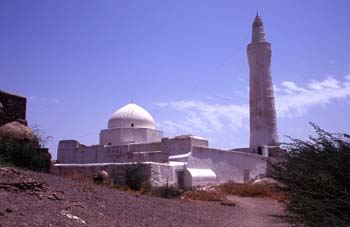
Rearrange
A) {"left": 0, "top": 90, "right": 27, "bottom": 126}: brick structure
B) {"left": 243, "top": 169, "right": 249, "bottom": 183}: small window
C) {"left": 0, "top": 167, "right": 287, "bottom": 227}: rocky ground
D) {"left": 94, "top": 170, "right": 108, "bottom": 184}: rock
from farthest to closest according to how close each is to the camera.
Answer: {"left": 243, "top": 169, "right": 249, "bottom": 183}: small window, {"left": 94, "top": 170, "right": 108, "bottom": 184}: rock, {"left": 0, "top": 90, "right": 27, "bottom": 126}: brick structure, {"left": 0, "top": 167, "right": 287, "bottom": 227}: rocky ground

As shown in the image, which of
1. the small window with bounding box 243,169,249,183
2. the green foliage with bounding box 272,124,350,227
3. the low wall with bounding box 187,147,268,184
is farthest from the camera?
the small window with bounding box 243,169,249,183

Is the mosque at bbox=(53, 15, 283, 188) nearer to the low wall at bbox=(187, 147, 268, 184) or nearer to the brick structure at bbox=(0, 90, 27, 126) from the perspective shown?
the low wall at bbox=(187, 147, 268, 184)

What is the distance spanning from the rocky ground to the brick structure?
423 cm

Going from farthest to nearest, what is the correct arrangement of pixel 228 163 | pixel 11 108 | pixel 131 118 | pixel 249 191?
pixel 131 118 → pixel 228 163 → pixel 249 191 → pixel 11 108

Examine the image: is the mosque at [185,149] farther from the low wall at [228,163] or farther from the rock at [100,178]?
the rock at [100,178]

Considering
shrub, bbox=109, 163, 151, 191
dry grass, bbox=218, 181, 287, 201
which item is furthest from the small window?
shrub, bbox=109, 163, 151, 191

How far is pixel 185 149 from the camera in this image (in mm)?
21984

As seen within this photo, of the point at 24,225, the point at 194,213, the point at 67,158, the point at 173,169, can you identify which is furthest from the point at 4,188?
the point at 67,158

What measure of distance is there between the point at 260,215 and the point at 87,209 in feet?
20.3

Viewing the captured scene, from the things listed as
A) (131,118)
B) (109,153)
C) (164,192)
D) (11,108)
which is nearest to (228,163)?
(109,153)

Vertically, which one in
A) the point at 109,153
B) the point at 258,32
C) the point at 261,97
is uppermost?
the point at 258,32

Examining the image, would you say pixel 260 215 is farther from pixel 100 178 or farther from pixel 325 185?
pixel 325 185

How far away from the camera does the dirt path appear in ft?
35.2

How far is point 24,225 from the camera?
6.55m
